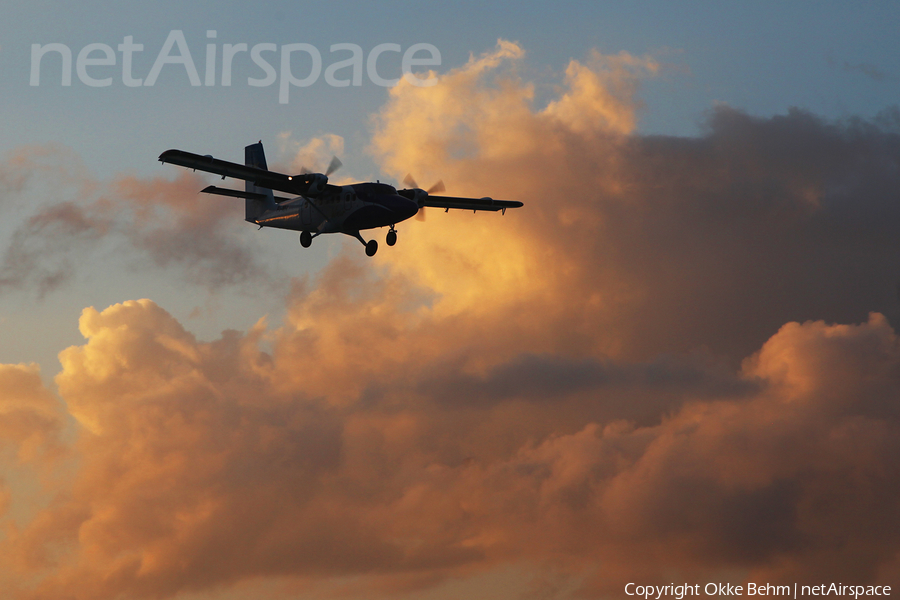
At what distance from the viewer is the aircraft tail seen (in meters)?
67.9

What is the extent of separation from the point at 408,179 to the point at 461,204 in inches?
336

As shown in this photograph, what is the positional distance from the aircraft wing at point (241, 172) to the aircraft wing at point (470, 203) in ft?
36.7

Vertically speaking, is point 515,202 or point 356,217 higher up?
point 515,202

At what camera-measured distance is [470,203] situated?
70375mm

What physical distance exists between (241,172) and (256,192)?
13907mm

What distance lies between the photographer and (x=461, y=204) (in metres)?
69.9

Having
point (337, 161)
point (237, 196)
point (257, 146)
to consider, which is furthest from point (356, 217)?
point (257, 146)

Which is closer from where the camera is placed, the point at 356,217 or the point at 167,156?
the point at 167,156

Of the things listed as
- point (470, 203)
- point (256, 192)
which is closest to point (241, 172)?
point (256, 192)

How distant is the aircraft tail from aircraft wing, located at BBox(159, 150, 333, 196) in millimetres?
6843

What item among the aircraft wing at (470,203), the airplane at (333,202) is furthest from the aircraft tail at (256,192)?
the aircraft wing at (470,203)

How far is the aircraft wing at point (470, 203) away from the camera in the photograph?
224ft

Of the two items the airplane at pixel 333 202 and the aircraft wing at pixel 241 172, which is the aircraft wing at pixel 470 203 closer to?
the airplane at pixel 333 202

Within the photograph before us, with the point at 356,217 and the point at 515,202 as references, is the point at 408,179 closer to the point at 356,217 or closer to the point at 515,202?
the point at 356,217
